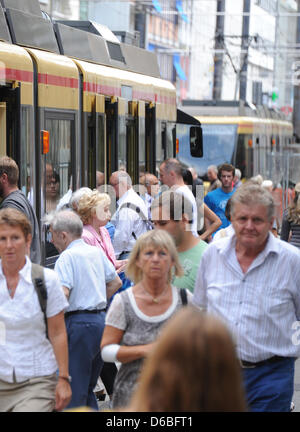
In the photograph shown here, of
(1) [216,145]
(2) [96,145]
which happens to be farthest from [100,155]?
(1) [216,145]

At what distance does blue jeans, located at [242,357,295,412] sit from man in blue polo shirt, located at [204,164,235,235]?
8.07 metres

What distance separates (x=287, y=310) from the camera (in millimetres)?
4844

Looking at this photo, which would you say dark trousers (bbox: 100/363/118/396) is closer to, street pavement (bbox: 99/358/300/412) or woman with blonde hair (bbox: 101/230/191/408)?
street pavement (bbox: 99/358/300/412)

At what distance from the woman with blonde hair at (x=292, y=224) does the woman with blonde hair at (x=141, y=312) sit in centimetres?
407

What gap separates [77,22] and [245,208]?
9.22 metres

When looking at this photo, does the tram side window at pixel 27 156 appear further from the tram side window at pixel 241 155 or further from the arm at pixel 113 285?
the tram side window at pixel 241 155

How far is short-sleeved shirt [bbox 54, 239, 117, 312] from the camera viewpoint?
613cm

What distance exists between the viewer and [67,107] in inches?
410

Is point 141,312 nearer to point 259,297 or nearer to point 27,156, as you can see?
point 259,297

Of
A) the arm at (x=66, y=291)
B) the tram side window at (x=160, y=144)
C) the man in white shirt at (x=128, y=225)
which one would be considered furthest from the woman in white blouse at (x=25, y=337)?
the tram side window at (x=160, y=144)

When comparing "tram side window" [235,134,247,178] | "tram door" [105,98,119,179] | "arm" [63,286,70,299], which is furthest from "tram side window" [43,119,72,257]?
"tram side window" [235,134,247,178]

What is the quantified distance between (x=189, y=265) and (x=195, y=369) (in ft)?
10.6

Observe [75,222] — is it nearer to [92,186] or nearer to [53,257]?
[53,257]

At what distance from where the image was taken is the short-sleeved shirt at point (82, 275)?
6.13m
